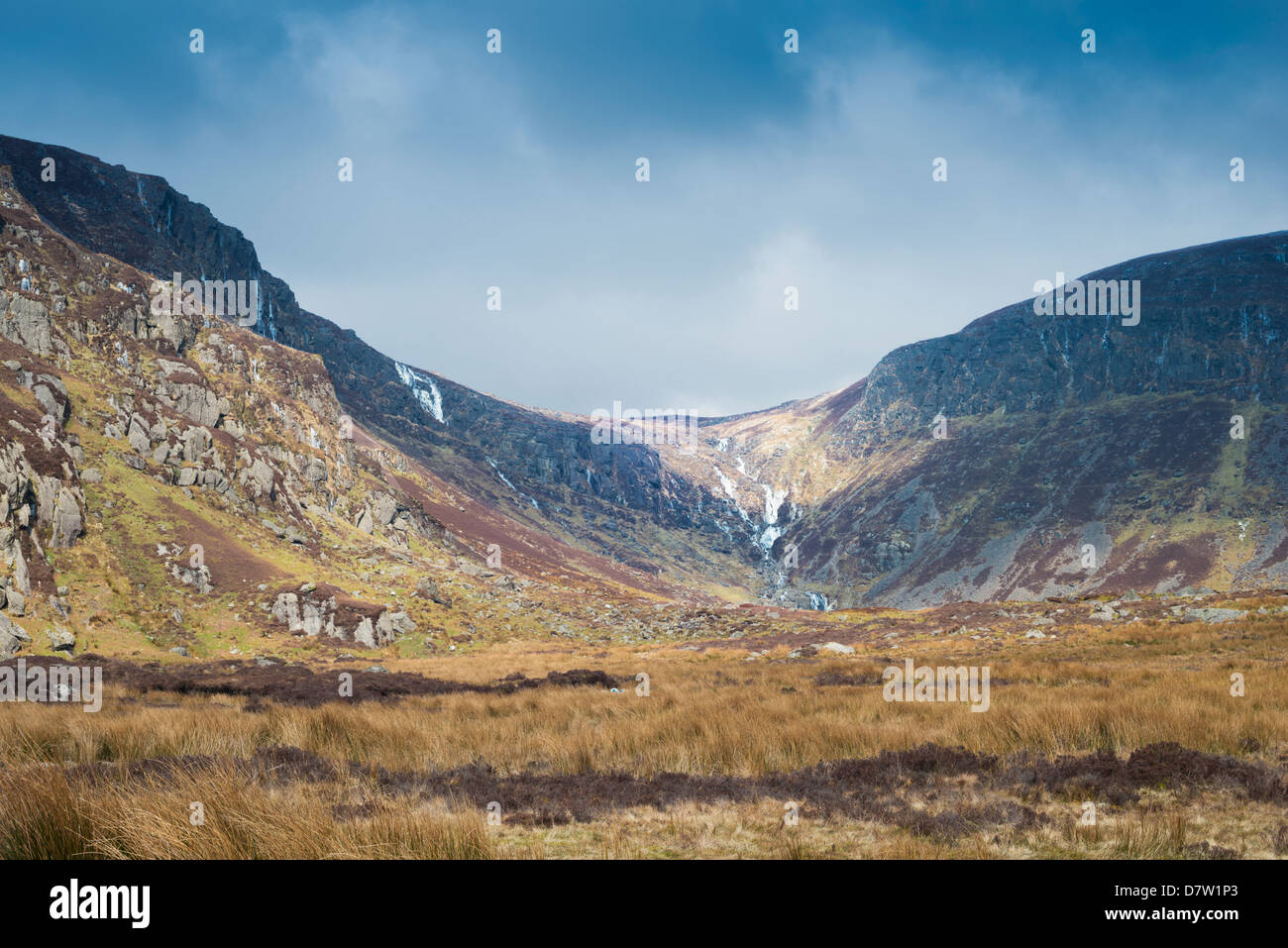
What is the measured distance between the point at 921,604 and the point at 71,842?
466 feet

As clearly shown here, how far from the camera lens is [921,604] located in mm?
131750

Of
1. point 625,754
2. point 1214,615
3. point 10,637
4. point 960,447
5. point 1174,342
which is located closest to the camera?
point 625,754

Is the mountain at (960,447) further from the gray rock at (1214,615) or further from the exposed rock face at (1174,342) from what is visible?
the gray rock at (1214,615)

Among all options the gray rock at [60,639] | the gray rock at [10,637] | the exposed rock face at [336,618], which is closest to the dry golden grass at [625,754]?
the gray rock at [10,637]

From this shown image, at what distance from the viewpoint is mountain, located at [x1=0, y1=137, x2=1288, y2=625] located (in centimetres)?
9488

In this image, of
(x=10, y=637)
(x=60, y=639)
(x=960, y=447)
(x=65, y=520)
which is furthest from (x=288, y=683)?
(x=960, y=447)

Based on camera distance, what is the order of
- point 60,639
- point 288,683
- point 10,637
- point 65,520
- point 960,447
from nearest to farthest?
point 288,683 → point 10,637 → point 60,639 → point 65,520 → point 960,447

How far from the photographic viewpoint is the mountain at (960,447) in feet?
311

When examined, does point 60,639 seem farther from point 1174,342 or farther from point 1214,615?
point 1174,342

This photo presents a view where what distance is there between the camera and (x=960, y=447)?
181000 mm

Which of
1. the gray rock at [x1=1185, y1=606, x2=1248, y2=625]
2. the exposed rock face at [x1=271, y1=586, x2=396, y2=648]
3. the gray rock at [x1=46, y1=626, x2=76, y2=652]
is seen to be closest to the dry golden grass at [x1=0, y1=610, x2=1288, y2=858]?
the gray rock at [x1=1185, y1=606, x2=1248, y2=625]
